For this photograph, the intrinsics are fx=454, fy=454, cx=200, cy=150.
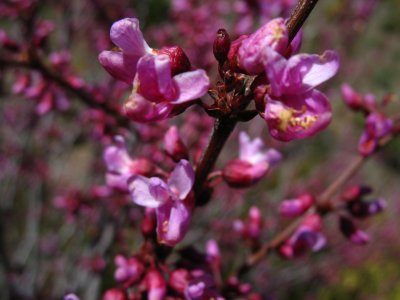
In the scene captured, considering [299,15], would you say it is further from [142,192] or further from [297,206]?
[297,206]

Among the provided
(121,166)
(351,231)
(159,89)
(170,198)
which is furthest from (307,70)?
(351,231)

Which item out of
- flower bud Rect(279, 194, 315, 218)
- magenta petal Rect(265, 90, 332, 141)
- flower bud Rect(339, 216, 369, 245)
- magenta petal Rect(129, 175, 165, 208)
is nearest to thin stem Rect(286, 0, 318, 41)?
magenta petal Rect(265, 90, 332, 141)

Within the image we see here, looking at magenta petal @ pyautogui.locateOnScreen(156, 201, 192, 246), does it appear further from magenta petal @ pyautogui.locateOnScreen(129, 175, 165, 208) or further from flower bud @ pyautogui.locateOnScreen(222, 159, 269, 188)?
flower bud @ pyautogui.locateOnScreen(222, 159, 269, 188)

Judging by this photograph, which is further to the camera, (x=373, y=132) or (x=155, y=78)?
(x=373, y=132)

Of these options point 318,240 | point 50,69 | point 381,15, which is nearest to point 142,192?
point 318,240

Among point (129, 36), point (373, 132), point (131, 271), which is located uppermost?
point (129, 36)

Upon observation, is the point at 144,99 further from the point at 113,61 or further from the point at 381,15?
the point at 381,15
